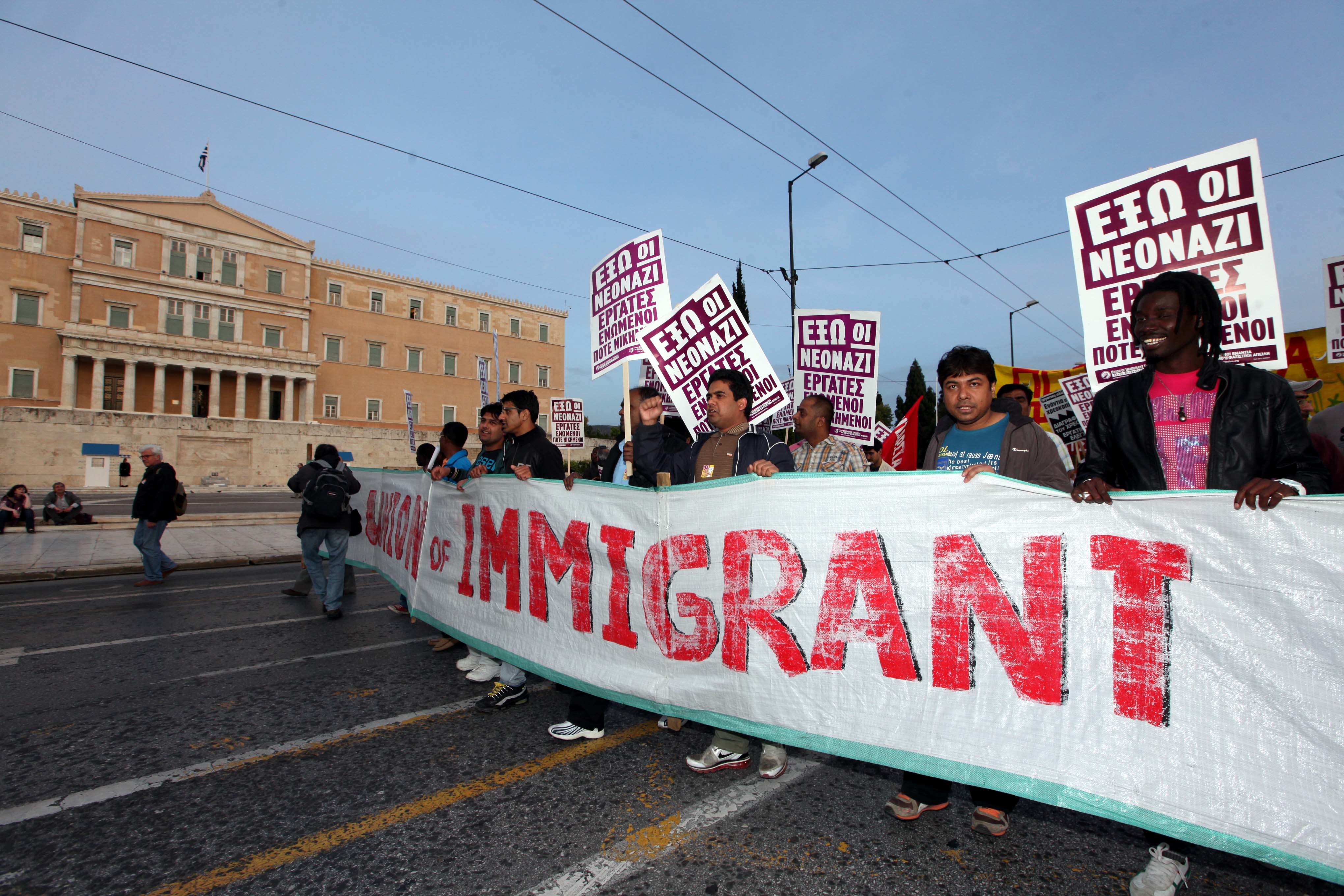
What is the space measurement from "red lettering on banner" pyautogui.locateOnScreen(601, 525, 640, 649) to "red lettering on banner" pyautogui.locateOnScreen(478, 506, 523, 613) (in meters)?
0.85

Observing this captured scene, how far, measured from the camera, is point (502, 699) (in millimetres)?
4238

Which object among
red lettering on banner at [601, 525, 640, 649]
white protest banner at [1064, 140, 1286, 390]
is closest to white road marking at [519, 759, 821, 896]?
red lettering on banner at [601, 525, 640, 649]

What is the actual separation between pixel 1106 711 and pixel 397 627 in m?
5.87

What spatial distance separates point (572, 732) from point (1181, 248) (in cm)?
433

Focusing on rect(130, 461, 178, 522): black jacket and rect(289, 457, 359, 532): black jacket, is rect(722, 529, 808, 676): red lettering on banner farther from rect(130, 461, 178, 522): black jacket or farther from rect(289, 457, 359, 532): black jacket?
rect(130, 461, 178, 522): black jacket

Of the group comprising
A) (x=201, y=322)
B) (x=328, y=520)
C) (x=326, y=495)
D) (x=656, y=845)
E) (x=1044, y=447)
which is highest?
(x=201, y=322)

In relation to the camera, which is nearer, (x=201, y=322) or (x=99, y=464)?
(x=99, y=464)

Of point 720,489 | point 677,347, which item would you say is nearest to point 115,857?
point 720,489

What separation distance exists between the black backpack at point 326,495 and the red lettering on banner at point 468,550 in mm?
2625

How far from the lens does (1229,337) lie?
3611 millimetres

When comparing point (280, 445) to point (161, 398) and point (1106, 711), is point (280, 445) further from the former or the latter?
point (1106, 711)

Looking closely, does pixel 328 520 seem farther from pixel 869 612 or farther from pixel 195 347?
pixel 195 347

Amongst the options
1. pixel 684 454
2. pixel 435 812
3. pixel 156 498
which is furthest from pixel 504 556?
pixel 156 498

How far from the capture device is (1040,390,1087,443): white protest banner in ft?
30.0
